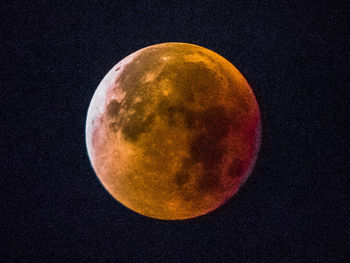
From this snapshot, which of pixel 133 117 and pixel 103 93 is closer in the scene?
pixel 133 117

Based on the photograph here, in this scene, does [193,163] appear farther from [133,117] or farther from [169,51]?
[169,51]

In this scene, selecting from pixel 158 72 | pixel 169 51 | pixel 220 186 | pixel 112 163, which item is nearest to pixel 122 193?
pixel 112 163

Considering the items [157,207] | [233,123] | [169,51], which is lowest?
[157,207]

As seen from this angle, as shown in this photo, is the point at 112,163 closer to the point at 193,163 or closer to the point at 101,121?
the point at 101,121

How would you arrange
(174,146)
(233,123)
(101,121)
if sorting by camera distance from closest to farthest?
1. (174,146)
2. (233,123)
3. (101,121)

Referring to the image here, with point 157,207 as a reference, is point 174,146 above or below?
above

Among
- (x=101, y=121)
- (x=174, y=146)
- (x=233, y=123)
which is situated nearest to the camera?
(x=174, y=146)
